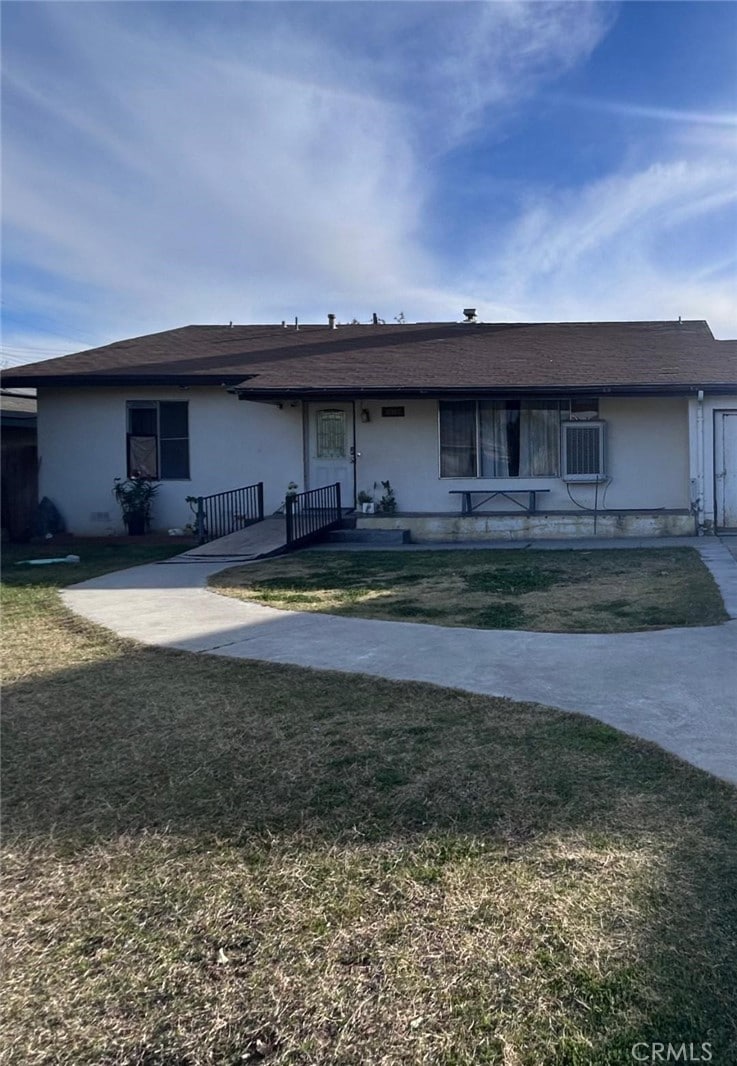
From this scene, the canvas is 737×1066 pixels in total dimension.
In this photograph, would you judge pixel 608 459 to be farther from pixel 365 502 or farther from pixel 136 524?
pixel 136 524

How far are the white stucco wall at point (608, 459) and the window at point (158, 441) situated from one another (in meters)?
3.60

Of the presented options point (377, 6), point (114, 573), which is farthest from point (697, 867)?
point (377, 6)

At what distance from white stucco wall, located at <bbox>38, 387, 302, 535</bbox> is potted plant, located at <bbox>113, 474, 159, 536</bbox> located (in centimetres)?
24

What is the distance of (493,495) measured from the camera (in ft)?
45.6

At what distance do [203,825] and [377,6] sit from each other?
10538 mm

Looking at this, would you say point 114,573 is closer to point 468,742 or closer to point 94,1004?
point 468,742

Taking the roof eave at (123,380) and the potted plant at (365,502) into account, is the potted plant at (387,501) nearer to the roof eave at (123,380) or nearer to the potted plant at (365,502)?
the potted plant at (365,502)

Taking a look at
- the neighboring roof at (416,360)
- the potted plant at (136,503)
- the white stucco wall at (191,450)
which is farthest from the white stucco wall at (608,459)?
the potted plant at (136,503)

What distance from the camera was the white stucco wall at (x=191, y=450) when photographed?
566 inches

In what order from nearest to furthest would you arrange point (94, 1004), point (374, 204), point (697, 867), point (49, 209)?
point (94, 1004) < point (697, 867) < point (49, 209) < point (374, 204)

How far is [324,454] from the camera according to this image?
563 inches

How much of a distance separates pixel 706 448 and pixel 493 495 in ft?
12.7

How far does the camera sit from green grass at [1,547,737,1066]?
1.81m

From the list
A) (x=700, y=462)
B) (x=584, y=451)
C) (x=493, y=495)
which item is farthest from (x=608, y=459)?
(x=493, y=495)
